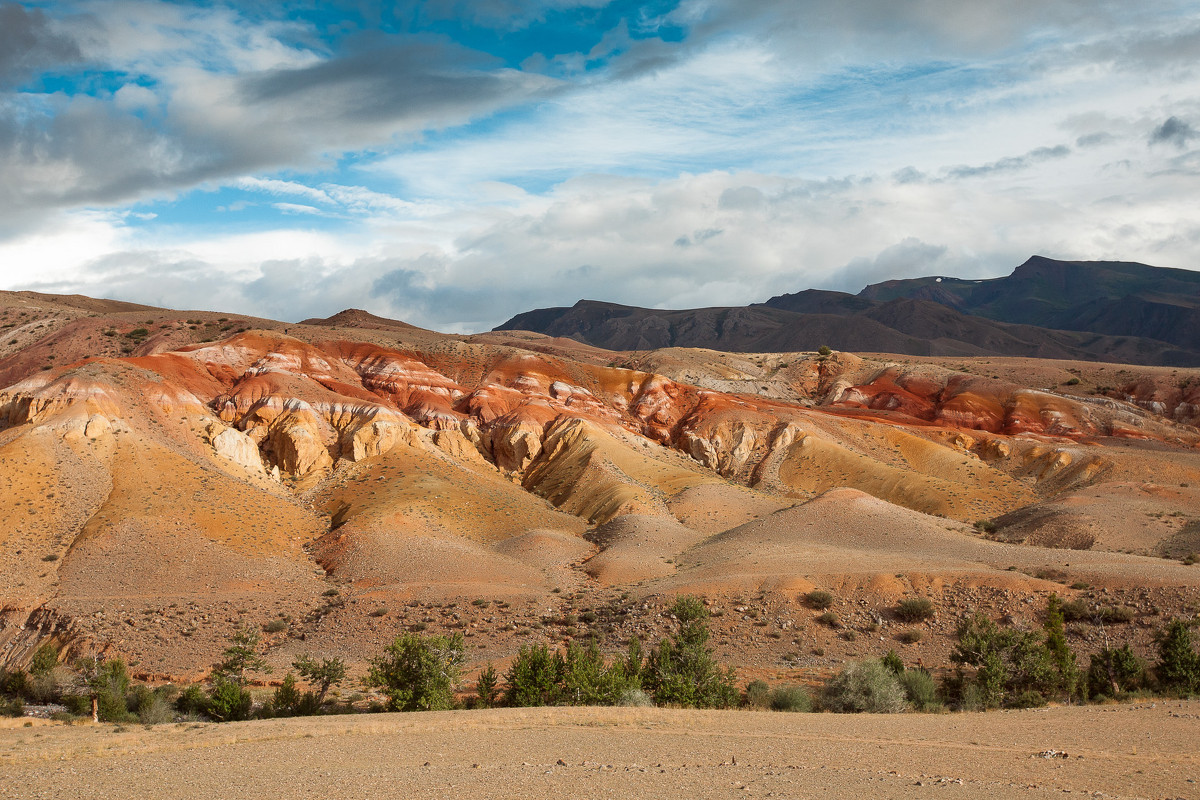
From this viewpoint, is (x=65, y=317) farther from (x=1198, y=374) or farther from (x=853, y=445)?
(x=1198, y=374)

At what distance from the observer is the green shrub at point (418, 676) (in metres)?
30.1

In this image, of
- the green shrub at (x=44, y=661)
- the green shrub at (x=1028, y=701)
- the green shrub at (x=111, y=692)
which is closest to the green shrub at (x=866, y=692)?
the green shrub at (x=1028, y=701)

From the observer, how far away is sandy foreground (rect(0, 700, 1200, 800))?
1689 cm

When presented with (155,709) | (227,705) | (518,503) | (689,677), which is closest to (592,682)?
(689,677)

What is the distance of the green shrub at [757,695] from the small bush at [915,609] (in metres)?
11.1

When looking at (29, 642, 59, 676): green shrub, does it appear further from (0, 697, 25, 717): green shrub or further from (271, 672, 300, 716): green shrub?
(271, 672, 300, 716): green shrub

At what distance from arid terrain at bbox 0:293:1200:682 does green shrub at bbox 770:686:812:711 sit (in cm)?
481

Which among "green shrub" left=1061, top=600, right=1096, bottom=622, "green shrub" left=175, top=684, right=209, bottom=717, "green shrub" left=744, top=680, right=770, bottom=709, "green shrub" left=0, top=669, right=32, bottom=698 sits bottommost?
"green shrub" left=0, top=669, right=32, bottom=698

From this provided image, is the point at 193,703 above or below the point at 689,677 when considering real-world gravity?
below

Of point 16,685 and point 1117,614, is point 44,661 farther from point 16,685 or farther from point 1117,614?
point 1117,614

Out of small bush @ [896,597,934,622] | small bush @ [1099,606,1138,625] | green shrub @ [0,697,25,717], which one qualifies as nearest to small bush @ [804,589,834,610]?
small bush @ [896,597,934,622]

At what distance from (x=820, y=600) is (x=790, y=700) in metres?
11.4

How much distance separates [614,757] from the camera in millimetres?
19688

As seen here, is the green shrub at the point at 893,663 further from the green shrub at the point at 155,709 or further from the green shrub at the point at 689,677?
the green shrub at the point at 155,709
